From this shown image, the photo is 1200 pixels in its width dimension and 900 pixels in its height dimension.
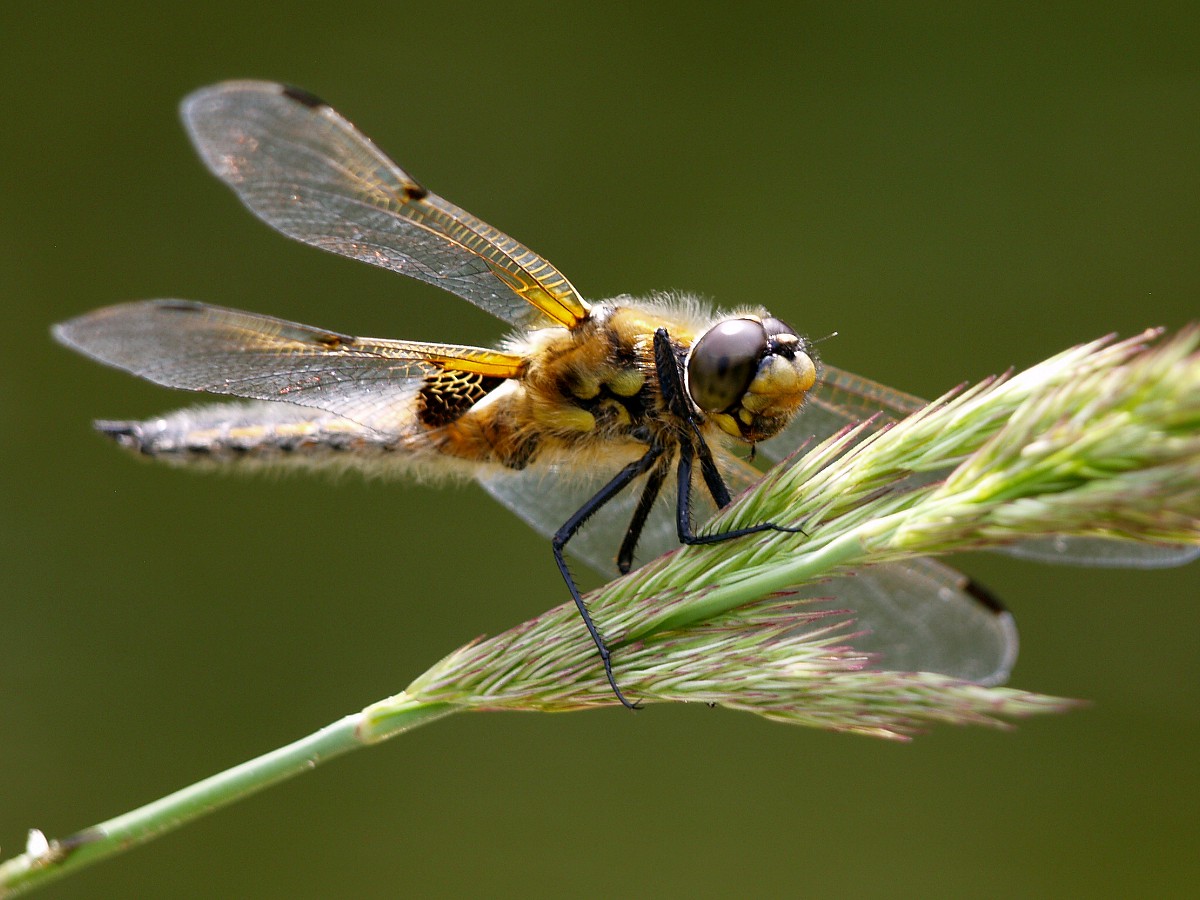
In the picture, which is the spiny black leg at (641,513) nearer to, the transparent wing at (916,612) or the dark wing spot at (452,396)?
the transparent wing at (916,612)

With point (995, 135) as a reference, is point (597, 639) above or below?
below

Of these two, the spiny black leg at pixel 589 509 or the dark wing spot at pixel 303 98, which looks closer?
the spiny black leg at pixel 589 509

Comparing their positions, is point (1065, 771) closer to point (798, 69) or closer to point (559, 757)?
point (559, 757)

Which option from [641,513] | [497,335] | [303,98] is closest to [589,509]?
[641,513]

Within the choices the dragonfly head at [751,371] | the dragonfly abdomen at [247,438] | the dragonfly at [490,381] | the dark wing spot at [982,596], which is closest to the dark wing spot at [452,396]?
the dragonfly at [490,381]

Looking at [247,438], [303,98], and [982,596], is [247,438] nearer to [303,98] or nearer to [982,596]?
[303,98]

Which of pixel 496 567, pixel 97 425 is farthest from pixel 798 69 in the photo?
pixel 97 425
